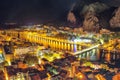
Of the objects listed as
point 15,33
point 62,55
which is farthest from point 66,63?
point 15,33

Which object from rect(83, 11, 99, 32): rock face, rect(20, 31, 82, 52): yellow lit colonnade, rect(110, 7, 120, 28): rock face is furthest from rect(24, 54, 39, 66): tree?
rect(110, 7, 120, 28): rock face

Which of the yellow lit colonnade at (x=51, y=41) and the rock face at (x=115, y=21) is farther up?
the rock face at (x=115, y=21)

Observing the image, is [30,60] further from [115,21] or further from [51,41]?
[115,21]

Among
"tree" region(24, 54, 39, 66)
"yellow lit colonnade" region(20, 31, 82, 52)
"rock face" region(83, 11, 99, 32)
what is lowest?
"tree" region(24, 54, 39, 66)

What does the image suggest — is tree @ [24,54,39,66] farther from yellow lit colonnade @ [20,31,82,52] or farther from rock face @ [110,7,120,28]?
rock face @ [110,7,120,28]

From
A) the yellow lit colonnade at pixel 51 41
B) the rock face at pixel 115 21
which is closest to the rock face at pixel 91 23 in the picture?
the rock face at pixel 115 21

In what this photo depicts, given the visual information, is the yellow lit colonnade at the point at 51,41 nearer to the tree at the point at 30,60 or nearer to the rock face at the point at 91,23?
the tree at the point at 30,60
